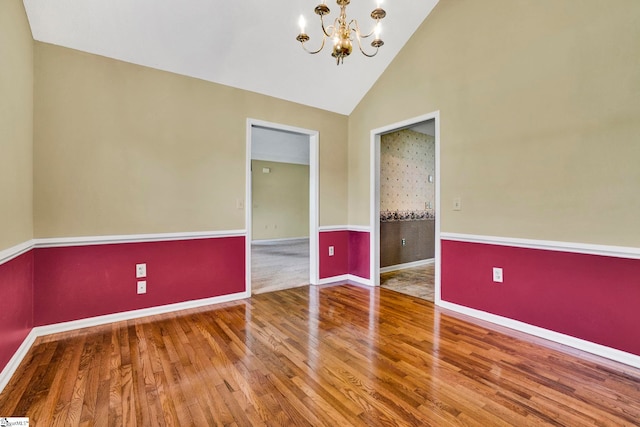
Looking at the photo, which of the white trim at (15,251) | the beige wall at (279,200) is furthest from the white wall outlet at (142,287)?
the beige wall at (279,200)

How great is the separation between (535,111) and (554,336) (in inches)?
73.1

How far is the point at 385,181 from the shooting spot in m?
4.78

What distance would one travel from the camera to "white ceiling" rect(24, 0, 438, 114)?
8.07 feet

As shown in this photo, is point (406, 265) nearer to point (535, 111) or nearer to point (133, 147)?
point (535, 111)

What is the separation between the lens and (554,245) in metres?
2.39

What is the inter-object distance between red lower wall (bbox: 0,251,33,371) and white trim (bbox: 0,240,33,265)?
0.12 ft

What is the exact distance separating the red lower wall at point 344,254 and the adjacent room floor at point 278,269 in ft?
1.37

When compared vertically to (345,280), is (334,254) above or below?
above

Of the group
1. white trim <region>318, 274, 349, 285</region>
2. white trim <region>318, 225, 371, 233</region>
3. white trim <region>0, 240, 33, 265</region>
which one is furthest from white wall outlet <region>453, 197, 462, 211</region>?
white trim <region>0, 240, 33, 265</region>

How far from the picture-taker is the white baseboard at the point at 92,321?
1.93 meters

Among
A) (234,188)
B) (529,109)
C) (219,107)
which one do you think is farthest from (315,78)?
(529,109)

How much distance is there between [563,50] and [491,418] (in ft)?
8.81

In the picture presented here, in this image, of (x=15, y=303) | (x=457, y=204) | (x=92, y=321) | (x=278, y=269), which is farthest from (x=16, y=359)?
(x=457, y=204)

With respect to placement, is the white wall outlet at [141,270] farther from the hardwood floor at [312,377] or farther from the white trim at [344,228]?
the white trim at [344,228]
